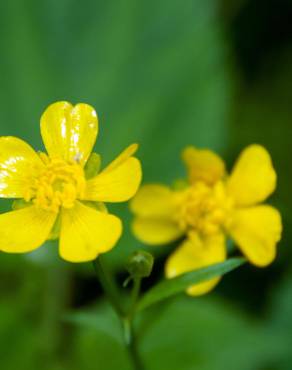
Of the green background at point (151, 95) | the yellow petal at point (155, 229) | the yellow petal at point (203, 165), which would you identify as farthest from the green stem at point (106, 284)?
the green background at point (151, 95)

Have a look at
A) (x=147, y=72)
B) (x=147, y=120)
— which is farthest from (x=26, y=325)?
(x=147, y=72)

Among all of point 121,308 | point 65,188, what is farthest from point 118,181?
point 121,308

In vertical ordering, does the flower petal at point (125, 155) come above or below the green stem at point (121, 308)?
above

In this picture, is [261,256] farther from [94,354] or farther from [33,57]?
[33,57]

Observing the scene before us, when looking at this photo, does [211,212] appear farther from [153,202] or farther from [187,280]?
[187,280]

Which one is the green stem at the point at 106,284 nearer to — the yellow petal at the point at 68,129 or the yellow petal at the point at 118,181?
the yellow petal at the point at 118,181

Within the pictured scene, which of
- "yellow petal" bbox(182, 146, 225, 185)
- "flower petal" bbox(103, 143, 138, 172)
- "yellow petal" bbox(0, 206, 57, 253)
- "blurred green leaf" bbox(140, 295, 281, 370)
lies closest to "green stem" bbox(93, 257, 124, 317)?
"yellow petal" bbox(0, 206, 57, 253)
